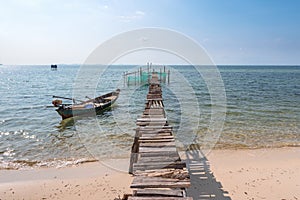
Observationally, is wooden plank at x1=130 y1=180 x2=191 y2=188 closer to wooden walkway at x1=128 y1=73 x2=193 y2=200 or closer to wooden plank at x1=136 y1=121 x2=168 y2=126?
wooden walkway at x1=128 y1=73 x2=193 y2=200

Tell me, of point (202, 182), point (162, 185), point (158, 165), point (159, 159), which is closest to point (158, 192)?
point (162, 185)

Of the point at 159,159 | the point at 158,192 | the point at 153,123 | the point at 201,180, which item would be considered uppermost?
the point at 153,123

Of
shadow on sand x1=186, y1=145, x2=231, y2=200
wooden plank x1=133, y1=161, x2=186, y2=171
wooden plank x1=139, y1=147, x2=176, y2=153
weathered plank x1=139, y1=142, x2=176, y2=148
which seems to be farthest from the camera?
weathered plank x1=139, y1=142, x2=176, y2=148

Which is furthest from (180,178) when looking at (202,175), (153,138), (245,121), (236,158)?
(245,121)

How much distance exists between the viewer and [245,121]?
1570 centimetres

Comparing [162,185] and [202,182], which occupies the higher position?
[162,185]

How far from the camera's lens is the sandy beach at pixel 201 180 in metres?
6.61

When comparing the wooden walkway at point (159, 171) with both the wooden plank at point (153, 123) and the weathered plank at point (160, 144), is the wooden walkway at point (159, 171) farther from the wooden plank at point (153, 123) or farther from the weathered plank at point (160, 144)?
the wooden plank at point (153, 123)

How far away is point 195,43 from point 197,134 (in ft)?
17.2

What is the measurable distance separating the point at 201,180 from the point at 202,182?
0.54 feet

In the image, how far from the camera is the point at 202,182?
715 cm

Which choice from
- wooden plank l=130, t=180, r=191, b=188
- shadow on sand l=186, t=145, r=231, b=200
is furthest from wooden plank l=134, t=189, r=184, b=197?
shadow on sand l=186, t=145, r=231, b=200

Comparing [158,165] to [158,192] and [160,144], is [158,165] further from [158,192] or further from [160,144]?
[160,144]

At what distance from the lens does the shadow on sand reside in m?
6.39
